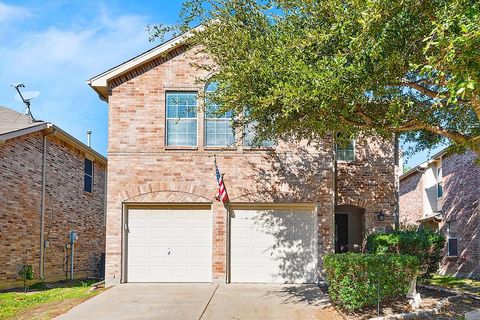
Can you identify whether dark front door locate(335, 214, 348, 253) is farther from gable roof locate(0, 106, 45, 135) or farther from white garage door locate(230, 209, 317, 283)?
gable roof locate(0, 106, 45, 135)

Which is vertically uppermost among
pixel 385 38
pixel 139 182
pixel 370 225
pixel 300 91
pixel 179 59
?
pixel 179 59

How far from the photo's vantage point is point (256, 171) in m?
14.7

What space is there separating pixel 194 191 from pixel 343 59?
24.9 ft

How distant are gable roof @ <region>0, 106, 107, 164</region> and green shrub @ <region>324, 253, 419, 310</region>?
34.3ft

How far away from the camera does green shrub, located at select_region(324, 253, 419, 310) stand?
10.2 m

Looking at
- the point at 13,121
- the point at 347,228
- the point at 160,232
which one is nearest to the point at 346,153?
the point at 347,228

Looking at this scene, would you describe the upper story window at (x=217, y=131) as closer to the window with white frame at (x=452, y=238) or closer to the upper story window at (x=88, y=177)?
the upper story window at (x=88, y=177)

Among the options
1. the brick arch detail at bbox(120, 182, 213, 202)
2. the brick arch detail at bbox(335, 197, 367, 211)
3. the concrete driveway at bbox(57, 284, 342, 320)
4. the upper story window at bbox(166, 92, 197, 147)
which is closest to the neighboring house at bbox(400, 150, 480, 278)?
the brick arch detail at bbox(335, 197, 367, 211)

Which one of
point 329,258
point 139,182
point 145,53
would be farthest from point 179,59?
Answer: point 329,258

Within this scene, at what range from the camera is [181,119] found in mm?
14906

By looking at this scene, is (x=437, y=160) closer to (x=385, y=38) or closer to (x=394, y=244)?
(x=394, y=244)

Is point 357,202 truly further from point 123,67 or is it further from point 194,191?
point 123,67

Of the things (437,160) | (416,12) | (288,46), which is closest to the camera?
(416,12)

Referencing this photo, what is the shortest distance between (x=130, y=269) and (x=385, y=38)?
10118 mm
